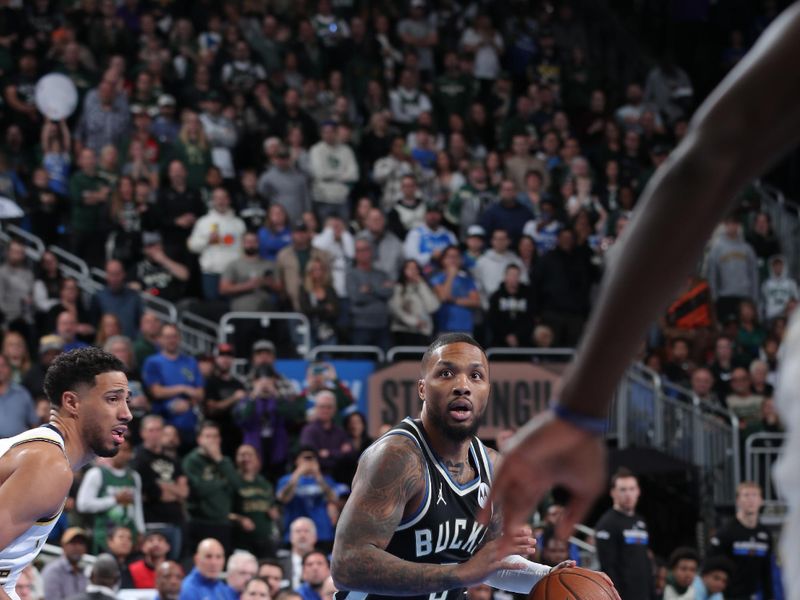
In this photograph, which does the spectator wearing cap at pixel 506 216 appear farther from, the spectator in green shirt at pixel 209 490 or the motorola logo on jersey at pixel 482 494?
the motorola logo on jersey at pixel 482 494

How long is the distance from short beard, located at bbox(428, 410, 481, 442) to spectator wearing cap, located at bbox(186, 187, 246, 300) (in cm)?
1004

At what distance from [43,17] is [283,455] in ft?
25.2

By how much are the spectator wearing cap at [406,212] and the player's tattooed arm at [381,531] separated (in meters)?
11.4

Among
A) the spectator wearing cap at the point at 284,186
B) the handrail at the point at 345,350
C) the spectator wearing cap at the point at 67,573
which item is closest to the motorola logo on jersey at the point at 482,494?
the spectator wearing cap at the point at 67,573

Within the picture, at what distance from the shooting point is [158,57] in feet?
54.6

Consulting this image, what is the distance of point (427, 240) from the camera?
15633 mm

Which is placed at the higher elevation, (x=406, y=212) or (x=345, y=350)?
(x=406, y=212)

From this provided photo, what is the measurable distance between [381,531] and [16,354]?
8975 mm

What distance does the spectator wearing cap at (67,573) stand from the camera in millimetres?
10273

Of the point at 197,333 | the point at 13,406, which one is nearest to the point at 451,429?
the point at 13,406

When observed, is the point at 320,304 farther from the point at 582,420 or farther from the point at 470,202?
the point at 582,420

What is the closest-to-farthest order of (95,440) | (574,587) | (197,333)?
(574,587) < (95,440) < (197,333)

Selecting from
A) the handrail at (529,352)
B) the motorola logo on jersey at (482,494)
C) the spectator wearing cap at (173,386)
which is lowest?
the motorola logo on jersey at (482,494)

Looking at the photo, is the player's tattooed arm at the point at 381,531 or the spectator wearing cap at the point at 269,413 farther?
the spectator wearing cap at the point at 269,413
